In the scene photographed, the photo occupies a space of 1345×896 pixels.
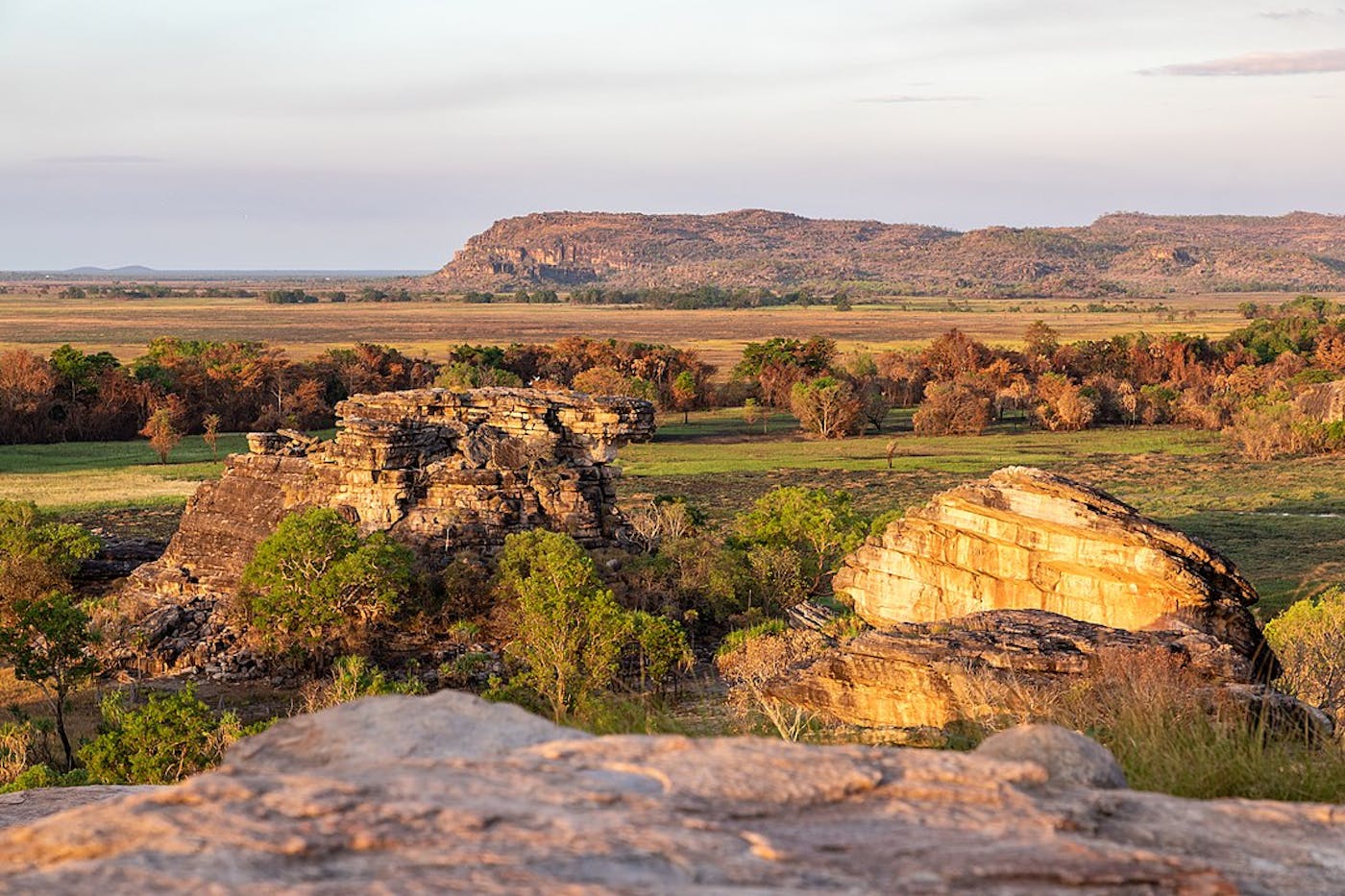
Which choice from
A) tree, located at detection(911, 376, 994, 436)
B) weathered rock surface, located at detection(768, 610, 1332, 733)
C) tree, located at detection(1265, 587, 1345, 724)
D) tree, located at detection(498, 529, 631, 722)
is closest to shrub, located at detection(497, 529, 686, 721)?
tree, located at detection(498, 529, 631, 722)

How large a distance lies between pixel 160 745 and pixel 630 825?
51.9 ft

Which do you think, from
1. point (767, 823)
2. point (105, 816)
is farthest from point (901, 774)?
point (105, 816)

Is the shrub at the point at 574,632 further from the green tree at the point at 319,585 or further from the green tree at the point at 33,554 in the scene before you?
the green tree at the point at 33,554

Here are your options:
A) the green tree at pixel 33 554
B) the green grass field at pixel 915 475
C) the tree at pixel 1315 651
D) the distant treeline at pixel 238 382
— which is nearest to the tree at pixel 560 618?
the tree at pixel 1315 651

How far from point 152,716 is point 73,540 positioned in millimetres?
17184

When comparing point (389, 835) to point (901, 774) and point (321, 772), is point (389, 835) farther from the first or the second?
point (901, 774)

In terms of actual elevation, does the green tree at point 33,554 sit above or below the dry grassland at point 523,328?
below

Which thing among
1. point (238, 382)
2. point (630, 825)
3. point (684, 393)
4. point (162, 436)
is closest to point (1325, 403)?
point (684, 393)

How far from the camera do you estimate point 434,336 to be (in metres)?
153

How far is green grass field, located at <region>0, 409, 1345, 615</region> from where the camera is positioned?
45406 mm

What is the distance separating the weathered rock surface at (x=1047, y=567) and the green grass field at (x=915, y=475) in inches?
511

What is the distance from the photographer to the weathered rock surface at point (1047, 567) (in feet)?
54.0

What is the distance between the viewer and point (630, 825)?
4605 millimetres

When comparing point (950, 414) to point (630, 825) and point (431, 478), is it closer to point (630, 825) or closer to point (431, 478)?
point (431, 478)
